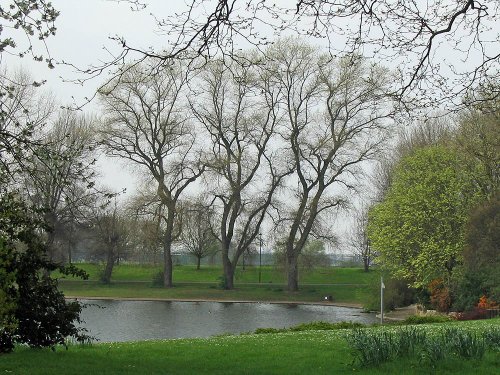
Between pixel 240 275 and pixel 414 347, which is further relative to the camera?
pixel 240 275

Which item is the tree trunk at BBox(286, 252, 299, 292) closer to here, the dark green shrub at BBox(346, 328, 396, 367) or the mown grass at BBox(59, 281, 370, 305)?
the mown grass at BBox(59, 281, 370, 305)

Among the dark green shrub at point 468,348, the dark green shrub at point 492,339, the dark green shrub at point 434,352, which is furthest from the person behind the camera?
the dark green shrub at point 492,339

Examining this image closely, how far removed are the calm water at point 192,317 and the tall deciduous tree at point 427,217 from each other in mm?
3539

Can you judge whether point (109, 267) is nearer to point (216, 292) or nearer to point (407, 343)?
point (216, 292)

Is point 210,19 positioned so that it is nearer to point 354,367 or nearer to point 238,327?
point 354,367

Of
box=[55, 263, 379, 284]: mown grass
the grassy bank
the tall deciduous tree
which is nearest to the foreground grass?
the tall deciduous tree

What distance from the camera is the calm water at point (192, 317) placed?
2661 centimetres

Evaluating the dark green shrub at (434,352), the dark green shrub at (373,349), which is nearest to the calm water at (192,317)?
the dark green shrub at (373,349)

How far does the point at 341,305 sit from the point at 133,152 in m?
16.7

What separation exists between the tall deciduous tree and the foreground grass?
2164cm

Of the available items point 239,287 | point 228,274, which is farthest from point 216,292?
point 239,287

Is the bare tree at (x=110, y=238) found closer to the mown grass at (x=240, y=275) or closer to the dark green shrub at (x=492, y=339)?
the mown grass at (x=240, y=275)

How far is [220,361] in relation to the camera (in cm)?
1058

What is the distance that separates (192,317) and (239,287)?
17.5 m
